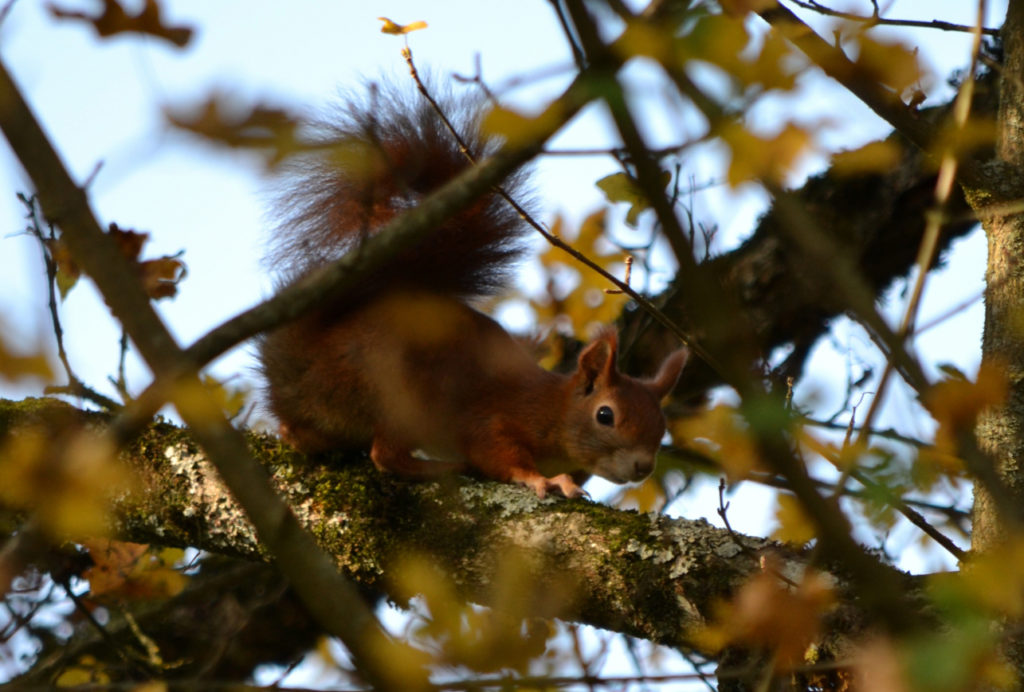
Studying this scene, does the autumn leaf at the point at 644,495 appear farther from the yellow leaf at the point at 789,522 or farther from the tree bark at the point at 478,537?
the tree bark at the point at 478,537

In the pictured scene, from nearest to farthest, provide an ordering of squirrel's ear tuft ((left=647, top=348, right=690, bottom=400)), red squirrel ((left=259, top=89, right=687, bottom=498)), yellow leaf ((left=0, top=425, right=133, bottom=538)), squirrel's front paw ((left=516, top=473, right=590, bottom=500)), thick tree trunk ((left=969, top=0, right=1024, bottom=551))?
yellow leaf ((left=0, top=425, right=133, bottom=538)), thick tree trunk ((left=969, top=0, right=1024, bottom=551)), squirrel's front paw ((left=516, top=473, right=590, bottom=500)), red squirrel ((left=259, top=89, right=687, bottom=498)), squirrel's ear tuft ((left=647, top=348, right=690, bottom=400))

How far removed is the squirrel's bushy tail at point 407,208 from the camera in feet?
9.41

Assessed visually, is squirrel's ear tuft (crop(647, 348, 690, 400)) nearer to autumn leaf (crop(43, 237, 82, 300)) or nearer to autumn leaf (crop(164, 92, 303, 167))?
autumn leaf (crop(43, 237, 82, 300))

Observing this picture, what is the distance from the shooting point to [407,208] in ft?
9.95

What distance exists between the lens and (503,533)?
2.44 meters

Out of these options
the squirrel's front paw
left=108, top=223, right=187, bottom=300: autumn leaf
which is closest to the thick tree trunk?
the squirrel's front paw

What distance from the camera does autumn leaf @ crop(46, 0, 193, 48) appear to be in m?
1.29

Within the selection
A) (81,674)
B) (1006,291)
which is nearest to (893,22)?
(1006,291)

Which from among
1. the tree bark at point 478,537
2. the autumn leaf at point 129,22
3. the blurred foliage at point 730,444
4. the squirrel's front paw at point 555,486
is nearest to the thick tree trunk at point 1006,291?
the blurred foliage at point 730,444

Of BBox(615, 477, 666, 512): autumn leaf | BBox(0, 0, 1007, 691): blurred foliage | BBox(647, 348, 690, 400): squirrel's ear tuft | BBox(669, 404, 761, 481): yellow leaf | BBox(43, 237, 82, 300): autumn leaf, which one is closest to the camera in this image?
BBox(0, 0, 1007, 691): blurred foliage

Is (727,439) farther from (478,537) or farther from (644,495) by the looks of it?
→ (644,495)

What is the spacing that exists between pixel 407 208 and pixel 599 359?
0.83 metres

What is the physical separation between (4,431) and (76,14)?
6.28 feet

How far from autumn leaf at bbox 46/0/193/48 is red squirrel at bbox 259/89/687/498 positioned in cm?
136
